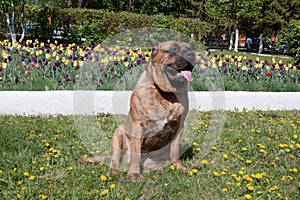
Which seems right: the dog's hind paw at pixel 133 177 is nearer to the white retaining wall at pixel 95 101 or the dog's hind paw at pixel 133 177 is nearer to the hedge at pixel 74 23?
the white retaining wall at pixel 95 101

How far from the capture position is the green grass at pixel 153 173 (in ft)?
10.3

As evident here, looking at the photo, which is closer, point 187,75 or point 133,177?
point 187,75

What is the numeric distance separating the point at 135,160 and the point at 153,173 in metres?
0.41

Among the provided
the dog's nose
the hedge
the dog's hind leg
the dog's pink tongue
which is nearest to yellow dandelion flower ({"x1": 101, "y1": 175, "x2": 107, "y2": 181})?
the dog's hind leg

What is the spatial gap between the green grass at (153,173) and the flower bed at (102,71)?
1.24 m

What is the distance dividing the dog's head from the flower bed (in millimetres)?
2682

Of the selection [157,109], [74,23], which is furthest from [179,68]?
[74,23]

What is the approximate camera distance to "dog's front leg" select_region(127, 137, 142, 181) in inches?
124

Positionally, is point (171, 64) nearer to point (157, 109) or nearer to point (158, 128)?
point (157, 109)

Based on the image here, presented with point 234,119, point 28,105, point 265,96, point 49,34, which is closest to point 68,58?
point 28,105

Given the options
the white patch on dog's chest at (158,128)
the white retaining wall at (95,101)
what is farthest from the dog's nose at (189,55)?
the white retaining wall at (95,101)

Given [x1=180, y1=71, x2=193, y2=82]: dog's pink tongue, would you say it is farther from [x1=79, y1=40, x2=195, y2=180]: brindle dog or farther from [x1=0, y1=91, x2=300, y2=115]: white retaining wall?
[x1=0, y1=91, x2=300, y2=115]: white retaining wall

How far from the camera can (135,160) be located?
3.23 meters

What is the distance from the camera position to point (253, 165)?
3844 mm
